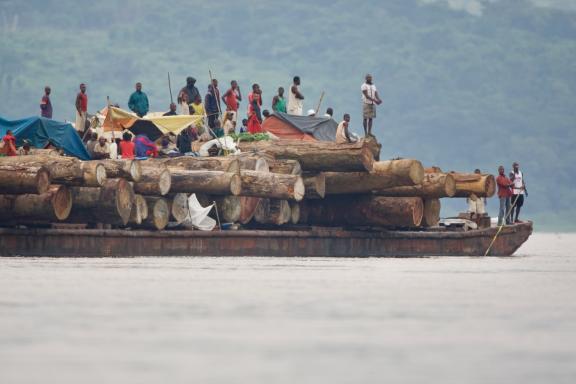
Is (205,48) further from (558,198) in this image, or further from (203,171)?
(203,171)

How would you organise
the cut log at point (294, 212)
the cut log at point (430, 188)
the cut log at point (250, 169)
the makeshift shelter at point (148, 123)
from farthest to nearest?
1. the makeshift shelter at point (148, 123)
2. the cut log at point (430, 188)
3. the cut log at point (294, 212)
4. the cut log at point (250, 169)

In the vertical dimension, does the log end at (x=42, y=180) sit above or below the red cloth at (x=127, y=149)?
below

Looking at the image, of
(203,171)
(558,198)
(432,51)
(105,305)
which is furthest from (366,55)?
(105,305)

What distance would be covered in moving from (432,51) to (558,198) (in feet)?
141

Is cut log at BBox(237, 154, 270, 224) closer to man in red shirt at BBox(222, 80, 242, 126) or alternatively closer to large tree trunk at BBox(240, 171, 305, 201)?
large tree trunk at BBox(240, 171, 305, 201)

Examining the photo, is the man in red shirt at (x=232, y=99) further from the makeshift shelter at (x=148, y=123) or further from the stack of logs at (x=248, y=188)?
the stack of logs at (x=248, y=188)

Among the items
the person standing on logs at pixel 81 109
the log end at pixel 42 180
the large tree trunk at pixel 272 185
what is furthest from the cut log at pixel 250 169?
the person standing on logs at pixel 81 109

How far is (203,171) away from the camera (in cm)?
2848

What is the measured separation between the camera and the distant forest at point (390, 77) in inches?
6393

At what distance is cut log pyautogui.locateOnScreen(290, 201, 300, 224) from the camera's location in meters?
31.5

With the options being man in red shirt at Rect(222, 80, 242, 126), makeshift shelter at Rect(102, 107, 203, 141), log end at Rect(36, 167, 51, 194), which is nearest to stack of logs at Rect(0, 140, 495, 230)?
log end at Rect(36, 167, 51, 194)

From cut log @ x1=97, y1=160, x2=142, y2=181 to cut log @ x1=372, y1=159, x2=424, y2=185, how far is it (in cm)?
550

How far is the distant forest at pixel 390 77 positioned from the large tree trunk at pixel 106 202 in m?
120

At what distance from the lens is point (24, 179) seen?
2534 cm
